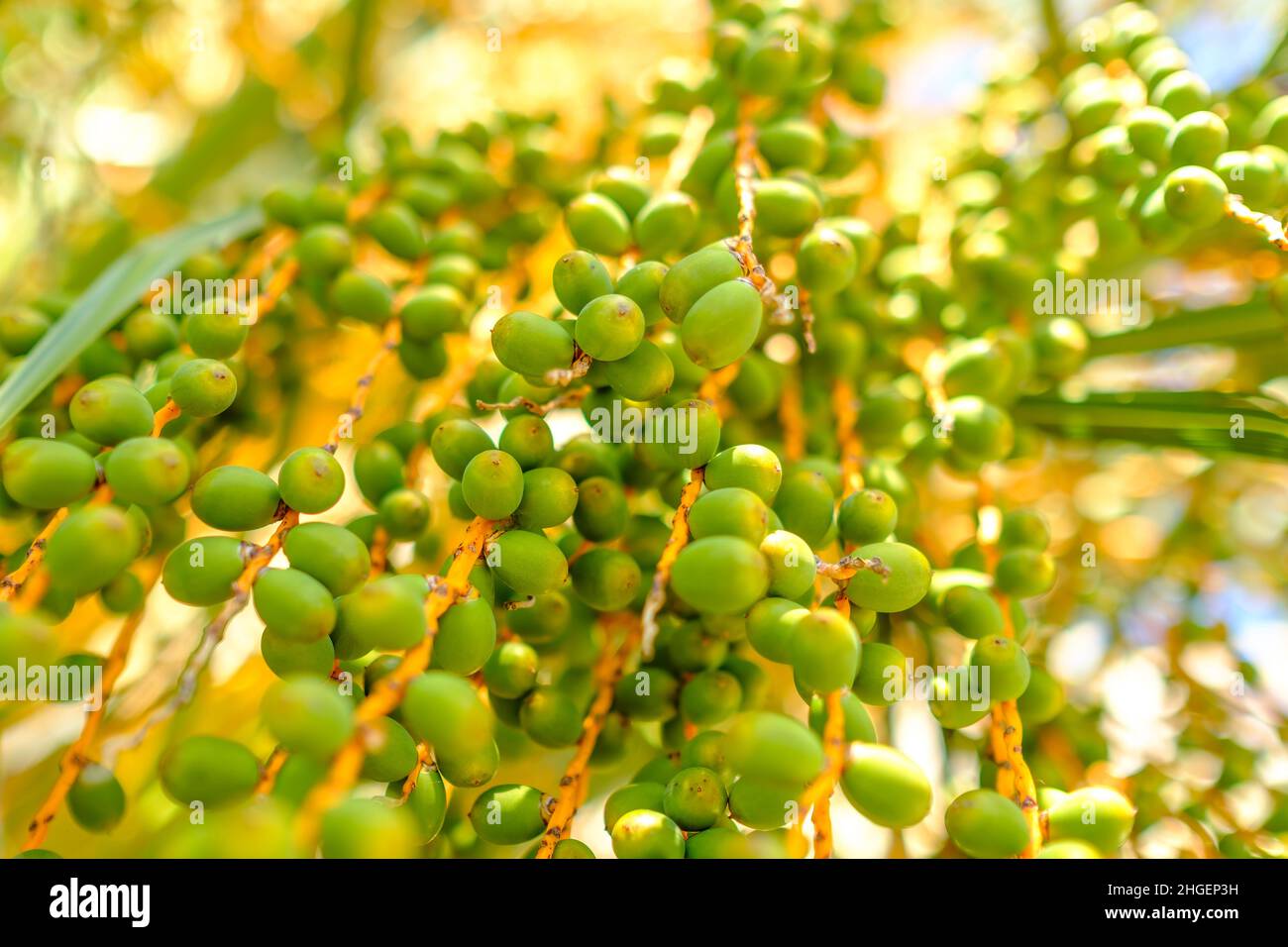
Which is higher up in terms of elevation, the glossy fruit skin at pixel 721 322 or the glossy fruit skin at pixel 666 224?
the glossy fruit skin at pixel 666 224

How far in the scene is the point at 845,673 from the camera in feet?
1.89

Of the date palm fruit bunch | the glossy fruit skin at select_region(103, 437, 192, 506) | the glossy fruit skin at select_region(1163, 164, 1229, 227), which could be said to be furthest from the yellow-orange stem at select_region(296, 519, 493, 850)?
the glossy fruit skin at select_region(1163, 164, 1229, 227)

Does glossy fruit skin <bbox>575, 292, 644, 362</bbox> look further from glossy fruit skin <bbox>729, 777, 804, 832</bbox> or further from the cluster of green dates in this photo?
the cluster of green dates

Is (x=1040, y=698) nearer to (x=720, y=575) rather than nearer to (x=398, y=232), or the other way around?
(x=720, y=575)

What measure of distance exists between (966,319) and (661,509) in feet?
1.26

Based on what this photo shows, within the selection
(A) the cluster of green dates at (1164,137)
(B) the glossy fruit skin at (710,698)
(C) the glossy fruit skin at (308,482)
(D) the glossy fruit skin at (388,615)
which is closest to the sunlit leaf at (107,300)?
(C) the glossy fruit skin at (308,482)

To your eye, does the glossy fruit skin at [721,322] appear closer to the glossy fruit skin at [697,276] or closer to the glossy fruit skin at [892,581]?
the glossy fruit skin at [697,276]

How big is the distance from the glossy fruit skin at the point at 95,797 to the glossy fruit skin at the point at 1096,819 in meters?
0.68

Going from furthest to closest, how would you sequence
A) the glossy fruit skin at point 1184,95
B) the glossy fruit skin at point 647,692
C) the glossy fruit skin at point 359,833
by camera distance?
1. the glossy fruit skin at point 1184,95
2. the glossy fruit skin at point 647,692
3. the glossy fruit skin at point 359,833

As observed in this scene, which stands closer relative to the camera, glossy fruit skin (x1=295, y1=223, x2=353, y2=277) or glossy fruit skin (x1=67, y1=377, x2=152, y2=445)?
glossy fruit skin (x1=67, y1=377, x2=152, y2=445)

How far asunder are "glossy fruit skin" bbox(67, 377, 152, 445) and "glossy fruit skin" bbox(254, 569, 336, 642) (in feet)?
0.63

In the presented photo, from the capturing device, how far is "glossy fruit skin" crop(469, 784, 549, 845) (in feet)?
2.21

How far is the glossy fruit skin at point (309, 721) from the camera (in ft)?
1.61
